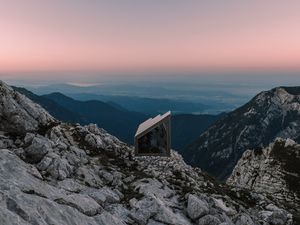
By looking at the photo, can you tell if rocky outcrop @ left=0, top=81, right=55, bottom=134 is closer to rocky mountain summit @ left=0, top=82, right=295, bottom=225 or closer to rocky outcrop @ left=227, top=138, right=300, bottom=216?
rocky mountain summit @ left=0, top=82, right=295, bottom=225

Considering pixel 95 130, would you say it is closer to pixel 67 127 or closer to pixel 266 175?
pixel 67 127

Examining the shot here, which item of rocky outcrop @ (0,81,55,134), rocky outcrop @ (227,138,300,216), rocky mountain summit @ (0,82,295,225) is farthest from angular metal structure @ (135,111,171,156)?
rocky outcrop @ (227,138,300,216)

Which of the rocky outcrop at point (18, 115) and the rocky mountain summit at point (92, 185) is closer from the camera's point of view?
the rocky mountain summit at point (92, 185)

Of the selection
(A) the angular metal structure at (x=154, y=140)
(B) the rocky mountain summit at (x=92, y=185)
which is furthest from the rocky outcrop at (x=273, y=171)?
(B) the rocky mountain summit at (x=92, y=185)

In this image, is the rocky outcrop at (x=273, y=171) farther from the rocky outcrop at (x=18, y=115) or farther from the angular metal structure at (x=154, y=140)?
the rocky outcrop at (x=18, y=115)

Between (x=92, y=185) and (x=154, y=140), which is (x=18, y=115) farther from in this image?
(x=154, y=140)

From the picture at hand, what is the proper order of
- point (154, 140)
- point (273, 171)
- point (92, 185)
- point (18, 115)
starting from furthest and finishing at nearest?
point (273, 171) < point (154, 140) < point (18, 115) < point (92, 185)

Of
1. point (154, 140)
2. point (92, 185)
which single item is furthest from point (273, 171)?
point (92, 185)
